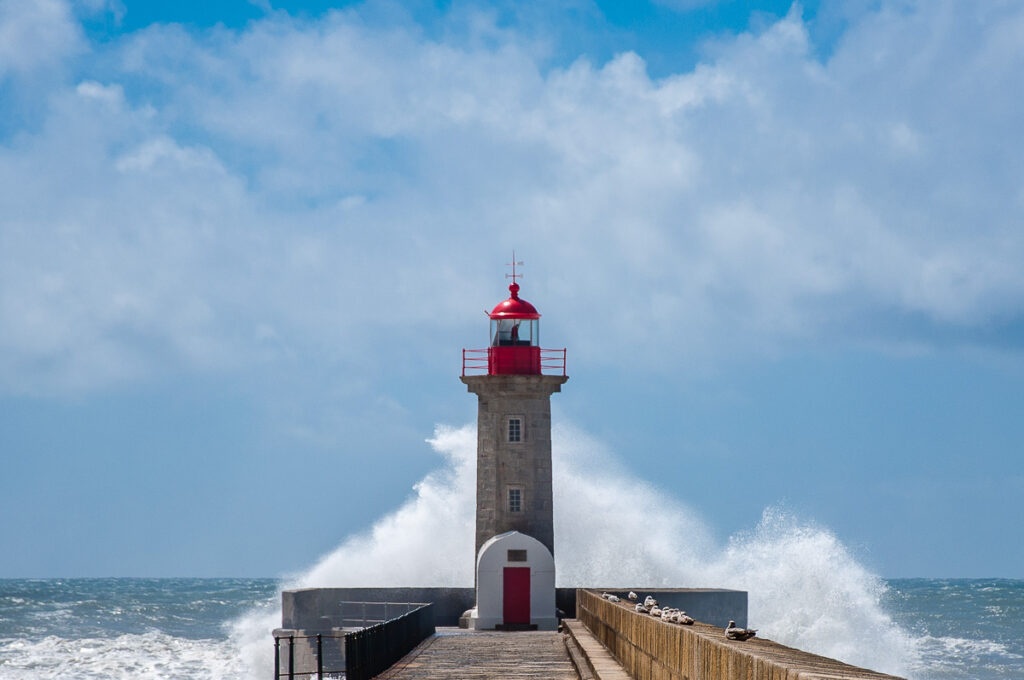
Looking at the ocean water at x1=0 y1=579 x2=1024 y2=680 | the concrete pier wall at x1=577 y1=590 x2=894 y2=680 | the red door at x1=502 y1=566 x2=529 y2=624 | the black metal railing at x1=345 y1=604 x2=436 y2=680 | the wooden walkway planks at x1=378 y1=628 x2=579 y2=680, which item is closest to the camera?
the concrete pier wall at x1=577 y1=590 x2=894 y2=680

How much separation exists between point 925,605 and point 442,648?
56252 mm

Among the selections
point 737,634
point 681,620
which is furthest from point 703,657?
point 681,620

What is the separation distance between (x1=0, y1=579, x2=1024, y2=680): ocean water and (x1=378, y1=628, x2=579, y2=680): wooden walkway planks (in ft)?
A: 34.9

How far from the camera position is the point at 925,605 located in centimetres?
7069

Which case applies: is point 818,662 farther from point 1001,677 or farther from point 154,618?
point 154,618

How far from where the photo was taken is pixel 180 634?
54000 mm

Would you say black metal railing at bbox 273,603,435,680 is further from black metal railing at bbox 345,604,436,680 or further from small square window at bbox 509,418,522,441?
small square window at bbox 509,418,522,441

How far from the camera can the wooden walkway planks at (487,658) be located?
15.1 m

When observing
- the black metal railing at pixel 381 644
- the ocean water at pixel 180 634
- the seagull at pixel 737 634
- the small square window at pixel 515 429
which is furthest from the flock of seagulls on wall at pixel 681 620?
the ocean water at pixel 180 634

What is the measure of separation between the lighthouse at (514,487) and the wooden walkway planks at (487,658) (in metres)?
1.84

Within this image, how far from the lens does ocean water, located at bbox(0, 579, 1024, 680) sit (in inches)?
1572

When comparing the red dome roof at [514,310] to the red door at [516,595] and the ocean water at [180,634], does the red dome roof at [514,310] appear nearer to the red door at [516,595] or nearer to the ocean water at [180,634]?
the red door at [516,595]

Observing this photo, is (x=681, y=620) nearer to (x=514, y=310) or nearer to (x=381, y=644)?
(x=381, y=644)

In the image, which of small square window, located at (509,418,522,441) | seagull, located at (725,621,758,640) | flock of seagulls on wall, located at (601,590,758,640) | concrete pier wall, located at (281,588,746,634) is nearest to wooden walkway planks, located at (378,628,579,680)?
flock of seagulls on wall, located at (601,590,758,640)
